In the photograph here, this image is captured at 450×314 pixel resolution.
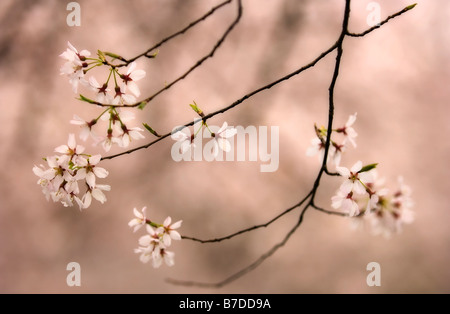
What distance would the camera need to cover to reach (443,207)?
202 centimetres

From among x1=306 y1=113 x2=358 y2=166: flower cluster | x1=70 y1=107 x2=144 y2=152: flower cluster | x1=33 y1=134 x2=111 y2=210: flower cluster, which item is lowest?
x1=33 y1=134 x2=111 y2=210: flower cluster

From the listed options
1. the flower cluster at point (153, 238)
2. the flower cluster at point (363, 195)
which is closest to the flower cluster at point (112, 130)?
the flower cluster at point (153, 238)

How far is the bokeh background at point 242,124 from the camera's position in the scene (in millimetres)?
1928

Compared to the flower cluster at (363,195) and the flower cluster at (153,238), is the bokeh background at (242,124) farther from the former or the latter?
the flower cluster at (153,238)

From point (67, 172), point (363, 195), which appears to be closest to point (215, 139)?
point (67, 172)

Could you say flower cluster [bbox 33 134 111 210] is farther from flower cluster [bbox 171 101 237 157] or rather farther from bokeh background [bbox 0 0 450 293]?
bokeh background [bbox 0 0 450 293]

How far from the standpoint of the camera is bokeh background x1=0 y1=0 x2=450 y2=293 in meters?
1.93

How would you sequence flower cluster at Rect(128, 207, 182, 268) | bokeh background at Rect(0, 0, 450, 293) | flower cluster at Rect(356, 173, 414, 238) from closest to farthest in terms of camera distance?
flower cluster at Rect(128, 207, 182, 268) < flower cluster at Rect(356, 173, 414, 238) < bokeh background at Rect(0, 0, 450, 293)

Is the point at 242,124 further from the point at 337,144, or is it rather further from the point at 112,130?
the point at 112,130

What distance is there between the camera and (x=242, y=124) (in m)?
2.06

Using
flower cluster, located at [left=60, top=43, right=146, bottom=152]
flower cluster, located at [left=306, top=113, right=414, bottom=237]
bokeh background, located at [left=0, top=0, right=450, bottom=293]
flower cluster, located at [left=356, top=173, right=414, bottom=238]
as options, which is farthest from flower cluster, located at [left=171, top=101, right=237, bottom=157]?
bokeh background, located at [left=0, top=0, right=450, bottom=293]

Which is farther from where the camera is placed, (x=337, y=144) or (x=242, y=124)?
(x=242, y=124)
